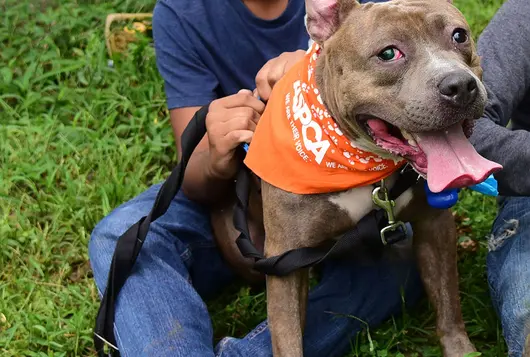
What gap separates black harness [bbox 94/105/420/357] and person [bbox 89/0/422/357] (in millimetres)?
67

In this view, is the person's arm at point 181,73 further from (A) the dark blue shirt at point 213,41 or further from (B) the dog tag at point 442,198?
(B) the dog tag at point 442,198

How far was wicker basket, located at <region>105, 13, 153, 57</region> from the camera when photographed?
516 cm

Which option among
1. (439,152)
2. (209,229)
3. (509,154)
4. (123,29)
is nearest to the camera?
(439,152)

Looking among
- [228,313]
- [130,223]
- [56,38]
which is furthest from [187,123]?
[56,38]

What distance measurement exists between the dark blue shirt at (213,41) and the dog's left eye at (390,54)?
110 cm

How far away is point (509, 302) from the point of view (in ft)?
10.3

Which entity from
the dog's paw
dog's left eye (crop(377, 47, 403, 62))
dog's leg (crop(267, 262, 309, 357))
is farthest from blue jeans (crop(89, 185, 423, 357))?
dog's left eye (crop(377, 47, 403, 62))

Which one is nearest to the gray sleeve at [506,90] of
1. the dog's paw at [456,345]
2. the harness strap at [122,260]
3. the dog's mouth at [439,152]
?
the dog's mouth at [439,152]

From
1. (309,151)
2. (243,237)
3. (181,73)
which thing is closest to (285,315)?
(243,237)

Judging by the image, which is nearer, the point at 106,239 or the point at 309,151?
the point at 309,151

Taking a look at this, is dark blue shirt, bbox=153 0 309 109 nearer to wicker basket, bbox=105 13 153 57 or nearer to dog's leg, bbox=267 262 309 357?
dog's leg, bbox=267 262 309 357

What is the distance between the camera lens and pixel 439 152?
254 cm

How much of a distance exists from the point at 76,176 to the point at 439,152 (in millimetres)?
2321

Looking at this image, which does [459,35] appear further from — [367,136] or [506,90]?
[506,90]
